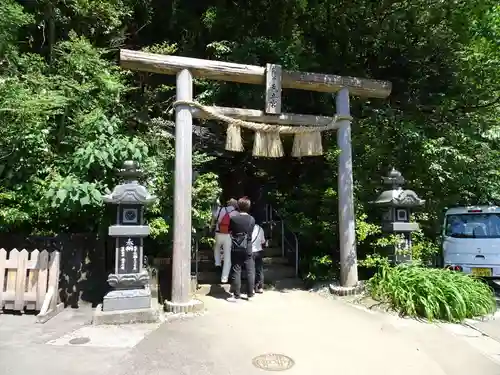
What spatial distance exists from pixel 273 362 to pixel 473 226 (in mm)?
6588

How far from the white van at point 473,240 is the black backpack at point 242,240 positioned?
4862 mm

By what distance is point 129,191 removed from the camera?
234 inches

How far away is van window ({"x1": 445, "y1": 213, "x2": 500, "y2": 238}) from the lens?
8422 millimetres

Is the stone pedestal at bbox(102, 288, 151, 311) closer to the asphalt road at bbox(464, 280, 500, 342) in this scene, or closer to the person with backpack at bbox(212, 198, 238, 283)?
the person with backpack at bbox(212, 198, 238, 283)

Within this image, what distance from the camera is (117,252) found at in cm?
597

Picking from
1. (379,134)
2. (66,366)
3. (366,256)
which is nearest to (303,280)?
(366,256)

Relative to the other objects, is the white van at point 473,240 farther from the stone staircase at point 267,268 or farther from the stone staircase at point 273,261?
the stone staircase at point 267,268

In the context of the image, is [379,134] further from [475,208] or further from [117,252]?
[117,252]

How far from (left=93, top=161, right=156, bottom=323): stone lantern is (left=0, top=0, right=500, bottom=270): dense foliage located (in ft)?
2.08

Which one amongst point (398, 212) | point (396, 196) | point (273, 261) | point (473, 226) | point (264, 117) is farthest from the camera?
point (273, 261)

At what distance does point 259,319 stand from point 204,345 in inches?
52.1

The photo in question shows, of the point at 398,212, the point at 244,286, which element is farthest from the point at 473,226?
the point at 244,286

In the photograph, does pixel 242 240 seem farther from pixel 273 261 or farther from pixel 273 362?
pixel 273 261

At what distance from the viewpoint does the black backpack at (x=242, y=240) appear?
683cm
